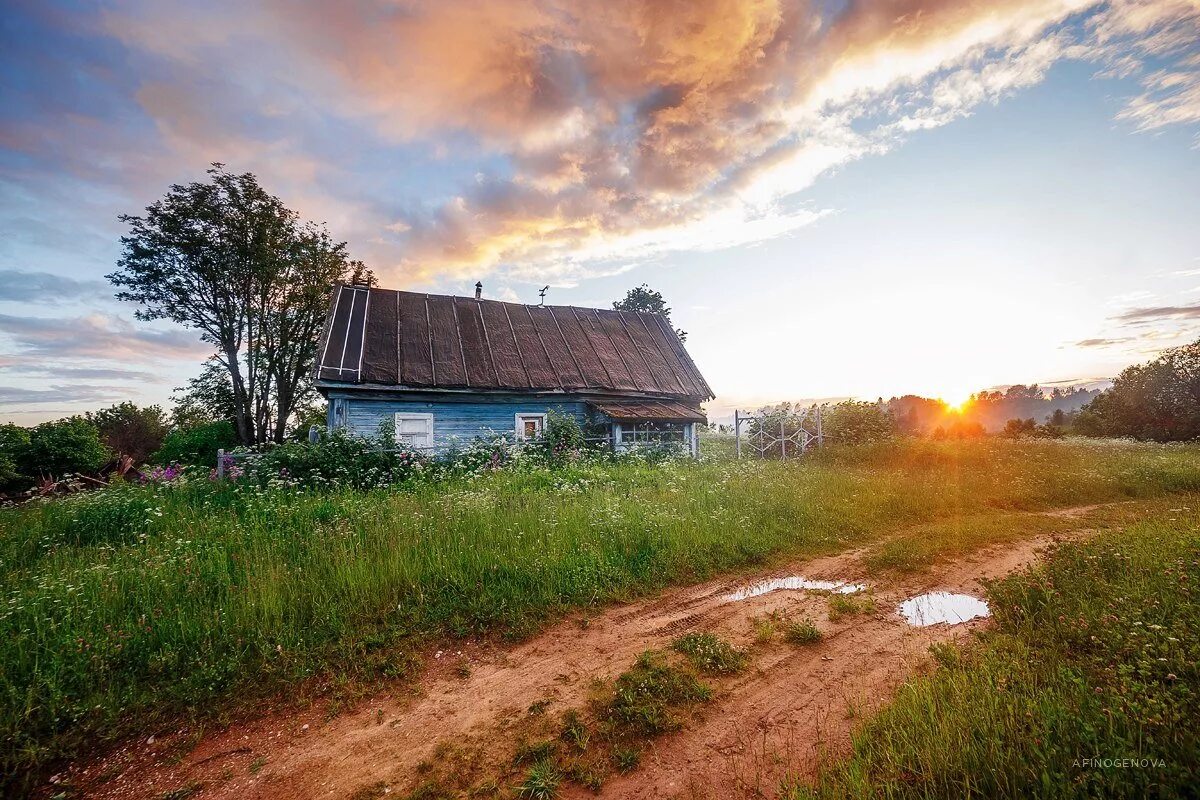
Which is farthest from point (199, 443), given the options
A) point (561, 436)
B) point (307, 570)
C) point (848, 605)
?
point (848, 605)

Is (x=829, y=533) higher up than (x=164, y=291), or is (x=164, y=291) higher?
(x=164, y=291)

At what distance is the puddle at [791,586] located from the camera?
17.7ft

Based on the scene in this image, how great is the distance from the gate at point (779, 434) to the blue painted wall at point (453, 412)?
871cm

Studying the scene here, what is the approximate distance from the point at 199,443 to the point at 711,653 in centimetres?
2720

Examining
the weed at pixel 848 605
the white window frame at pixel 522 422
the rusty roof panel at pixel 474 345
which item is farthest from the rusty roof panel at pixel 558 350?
the weed at pixel 848 605

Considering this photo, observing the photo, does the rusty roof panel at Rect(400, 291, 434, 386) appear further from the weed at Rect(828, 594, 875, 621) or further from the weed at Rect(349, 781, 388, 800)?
the weed at Rect(828, 594, 875, 621)

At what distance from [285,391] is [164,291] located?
6.81 metres

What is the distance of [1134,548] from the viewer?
5.30 meters

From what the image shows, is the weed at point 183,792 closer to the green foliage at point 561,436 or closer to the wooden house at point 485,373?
the wooden house at point 485,373

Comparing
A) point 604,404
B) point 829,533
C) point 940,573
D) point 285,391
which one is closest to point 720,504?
point 829,533

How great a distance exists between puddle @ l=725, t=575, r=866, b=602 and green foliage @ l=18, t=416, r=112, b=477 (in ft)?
69.5

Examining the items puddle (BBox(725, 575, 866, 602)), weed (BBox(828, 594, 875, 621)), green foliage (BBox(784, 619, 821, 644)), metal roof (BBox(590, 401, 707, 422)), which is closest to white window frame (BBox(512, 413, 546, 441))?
metal roof (BBox(590, 401, 707, 422))

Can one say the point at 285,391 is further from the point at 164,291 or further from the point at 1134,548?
the point at 1134,548

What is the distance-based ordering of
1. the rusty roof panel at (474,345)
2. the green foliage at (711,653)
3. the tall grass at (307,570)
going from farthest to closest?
the rusty roof panel at (474,345) < the green foliage at (711,653) < the tall grass at (307,570)
